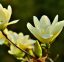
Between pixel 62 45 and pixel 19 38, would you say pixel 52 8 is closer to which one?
pixel 62 45

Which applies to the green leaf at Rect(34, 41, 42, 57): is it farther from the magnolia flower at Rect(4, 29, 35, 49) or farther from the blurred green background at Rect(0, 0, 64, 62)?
the blurred green background at Rect(0, 0, 64, 62)

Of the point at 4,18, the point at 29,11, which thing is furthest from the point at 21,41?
the point at 29,11

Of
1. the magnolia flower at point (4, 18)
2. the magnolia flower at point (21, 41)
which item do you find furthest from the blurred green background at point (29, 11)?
the magnolia flower at point (4, 18)

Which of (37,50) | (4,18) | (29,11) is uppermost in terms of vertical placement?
(29,11)

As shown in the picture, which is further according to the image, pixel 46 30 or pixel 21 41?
pixel 21 41

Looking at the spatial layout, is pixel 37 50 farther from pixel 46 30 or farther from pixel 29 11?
pixel 29 11

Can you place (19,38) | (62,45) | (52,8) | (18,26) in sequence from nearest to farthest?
(19,38) < (62,45) < (52,8) < (18,26)

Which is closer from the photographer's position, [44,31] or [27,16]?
A: [44,31]

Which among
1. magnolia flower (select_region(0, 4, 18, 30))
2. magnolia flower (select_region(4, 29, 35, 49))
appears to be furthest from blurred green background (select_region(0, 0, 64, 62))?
A: magnolia flower (select_region(0, 4, 18, 30))

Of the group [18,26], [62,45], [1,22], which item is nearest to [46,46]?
[1,22]

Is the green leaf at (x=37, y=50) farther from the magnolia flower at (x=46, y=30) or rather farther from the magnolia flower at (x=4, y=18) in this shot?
the magnolia flower at (x=4, y=18)

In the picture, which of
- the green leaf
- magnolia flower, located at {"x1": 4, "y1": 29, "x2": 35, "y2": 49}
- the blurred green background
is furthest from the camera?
the blurred green background
